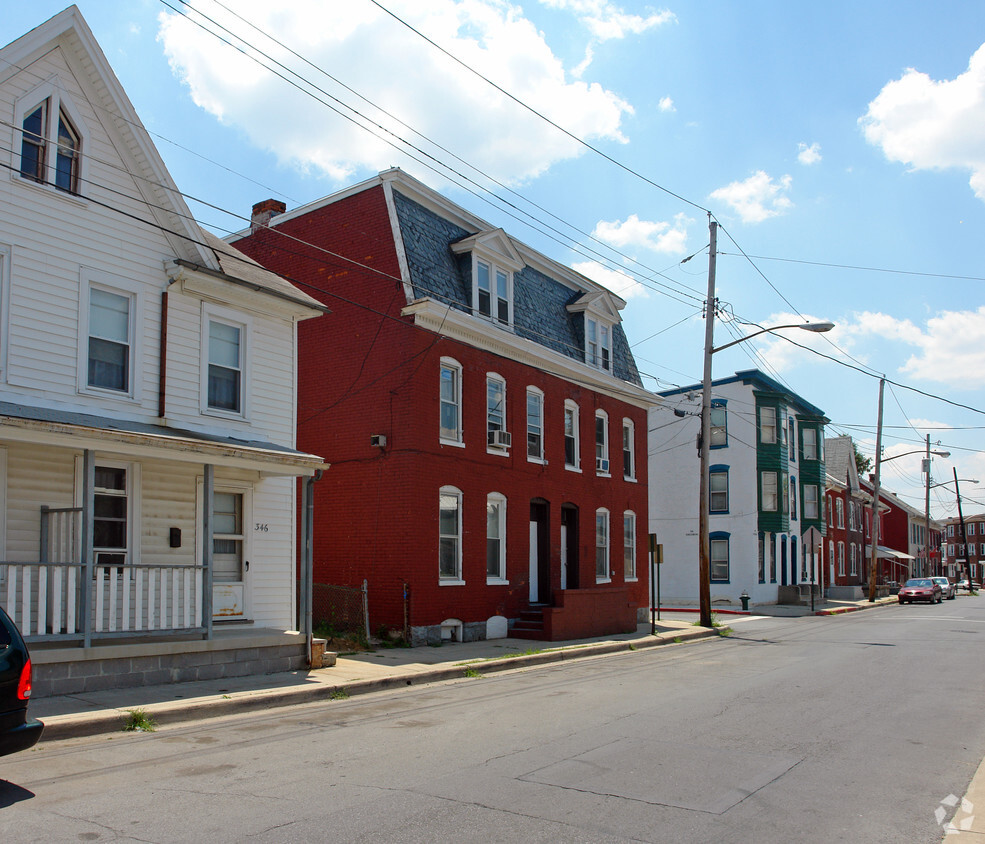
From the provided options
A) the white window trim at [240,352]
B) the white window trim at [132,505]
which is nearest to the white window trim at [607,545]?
the white window trim at [240,352]

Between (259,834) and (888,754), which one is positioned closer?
(259,834)

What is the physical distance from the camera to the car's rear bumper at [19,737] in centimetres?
626

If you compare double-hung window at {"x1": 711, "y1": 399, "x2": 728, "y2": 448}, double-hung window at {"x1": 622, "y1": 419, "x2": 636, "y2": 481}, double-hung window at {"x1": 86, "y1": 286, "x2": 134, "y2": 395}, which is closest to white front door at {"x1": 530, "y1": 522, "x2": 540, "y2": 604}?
double-hung window at {"x1": 622, "y1": 419, "x2": 636, "y2": 481}

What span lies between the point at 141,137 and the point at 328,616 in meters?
10.6

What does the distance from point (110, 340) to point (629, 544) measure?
1843cm

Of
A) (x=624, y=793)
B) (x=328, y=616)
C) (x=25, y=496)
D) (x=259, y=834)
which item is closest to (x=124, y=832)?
(x=259, y=834)

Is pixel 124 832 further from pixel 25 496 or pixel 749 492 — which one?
pixel 749 492

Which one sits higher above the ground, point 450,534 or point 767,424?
point 767,424

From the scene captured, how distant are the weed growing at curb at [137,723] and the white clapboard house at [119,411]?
5.60 feet

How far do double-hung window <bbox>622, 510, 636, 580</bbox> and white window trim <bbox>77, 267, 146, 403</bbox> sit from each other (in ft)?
56.3

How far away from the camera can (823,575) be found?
161 feet

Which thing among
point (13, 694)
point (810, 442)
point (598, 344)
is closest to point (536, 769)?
point (13, 694)

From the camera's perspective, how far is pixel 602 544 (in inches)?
1025

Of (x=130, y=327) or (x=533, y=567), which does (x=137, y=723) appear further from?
(x=533, y=567)
